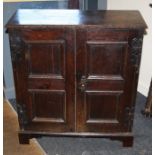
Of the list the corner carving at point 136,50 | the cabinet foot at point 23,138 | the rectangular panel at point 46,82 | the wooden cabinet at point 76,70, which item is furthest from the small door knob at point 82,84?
the cabinet foot at point 23,138

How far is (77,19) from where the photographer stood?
170 cm

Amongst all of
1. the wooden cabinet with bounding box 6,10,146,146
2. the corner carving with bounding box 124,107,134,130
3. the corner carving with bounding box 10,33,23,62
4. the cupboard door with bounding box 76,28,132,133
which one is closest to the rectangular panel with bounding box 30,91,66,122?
the wooden cabinet with bounding box 6,10,146,146

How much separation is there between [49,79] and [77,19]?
1.32ft

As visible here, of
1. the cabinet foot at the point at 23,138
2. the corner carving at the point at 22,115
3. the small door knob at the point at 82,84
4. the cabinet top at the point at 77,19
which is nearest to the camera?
the cabinet top at the point at 77,19

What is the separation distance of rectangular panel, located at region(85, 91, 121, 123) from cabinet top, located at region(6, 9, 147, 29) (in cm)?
44

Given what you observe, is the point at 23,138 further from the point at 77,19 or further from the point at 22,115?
the point at 77,19

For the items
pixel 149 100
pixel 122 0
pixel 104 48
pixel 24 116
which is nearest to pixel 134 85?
pixel 104 48

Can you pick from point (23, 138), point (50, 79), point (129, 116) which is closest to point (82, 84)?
point (50, 79)

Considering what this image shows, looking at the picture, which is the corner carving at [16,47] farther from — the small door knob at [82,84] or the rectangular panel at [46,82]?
the small door knob at [82,84]

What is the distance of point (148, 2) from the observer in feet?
7.66

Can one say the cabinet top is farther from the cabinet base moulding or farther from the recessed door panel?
the cabinet base moulding

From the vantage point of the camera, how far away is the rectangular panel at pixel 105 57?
5.44 ft

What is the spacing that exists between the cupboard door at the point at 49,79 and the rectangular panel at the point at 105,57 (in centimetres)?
11

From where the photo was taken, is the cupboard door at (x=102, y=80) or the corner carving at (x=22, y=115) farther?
the corner carving at (x=22, y=115)
